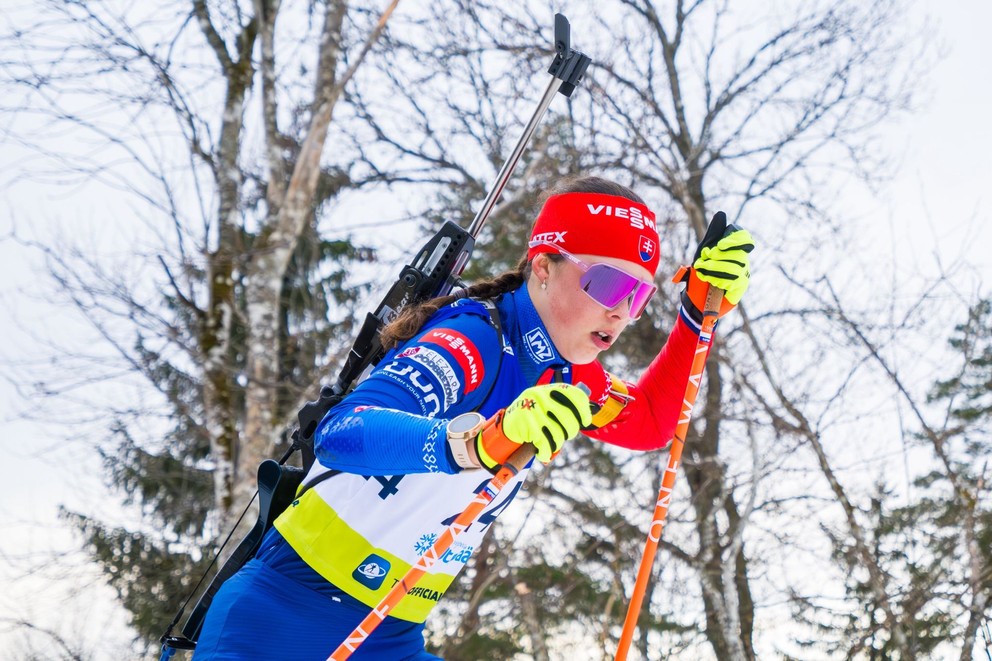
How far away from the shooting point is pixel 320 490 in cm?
240

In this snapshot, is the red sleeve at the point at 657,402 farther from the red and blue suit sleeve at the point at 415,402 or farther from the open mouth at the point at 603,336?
the red and blue suit sleeve at the point at 415,402

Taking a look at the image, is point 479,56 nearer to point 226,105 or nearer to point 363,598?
point 226,105

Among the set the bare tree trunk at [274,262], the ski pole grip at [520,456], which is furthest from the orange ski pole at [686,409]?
the bare tree trunk at [274,262]

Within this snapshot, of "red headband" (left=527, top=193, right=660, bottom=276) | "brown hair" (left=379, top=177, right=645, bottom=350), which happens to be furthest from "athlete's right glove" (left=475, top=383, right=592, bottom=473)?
"red headband" (left=527, top=193, right=660, bottom=276)

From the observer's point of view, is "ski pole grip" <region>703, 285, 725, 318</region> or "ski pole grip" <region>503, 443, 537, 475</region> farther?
"ski pole grip" <region>703, 285, 725, 318</region>

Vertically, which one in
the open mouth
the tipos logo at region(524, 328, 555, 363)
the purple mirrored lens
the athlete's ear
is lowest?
the tipos logo at region(524, 328, 555, 363)

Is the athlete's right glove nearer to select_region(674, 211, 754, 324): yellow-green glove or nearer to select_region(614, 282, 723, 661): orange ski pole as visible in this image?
select_region(614, 282, 723, 661): orange ski pole

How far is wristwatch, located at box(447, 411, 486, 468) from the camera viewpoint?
1.87m

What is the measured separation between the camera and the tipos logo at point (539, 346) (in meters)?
2.48

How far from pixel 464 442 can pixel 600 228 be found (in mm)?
975

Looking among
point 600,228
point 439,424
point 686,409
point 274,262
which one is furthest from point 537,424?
point 274,262

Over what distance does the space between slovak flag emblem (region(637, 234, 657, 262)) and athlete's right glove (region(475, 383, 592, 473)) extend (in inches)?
34.4

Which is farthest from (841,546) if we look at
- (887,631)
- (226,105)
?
(226,105)

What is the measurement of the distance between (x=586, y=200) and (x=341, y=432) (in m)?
1.08
